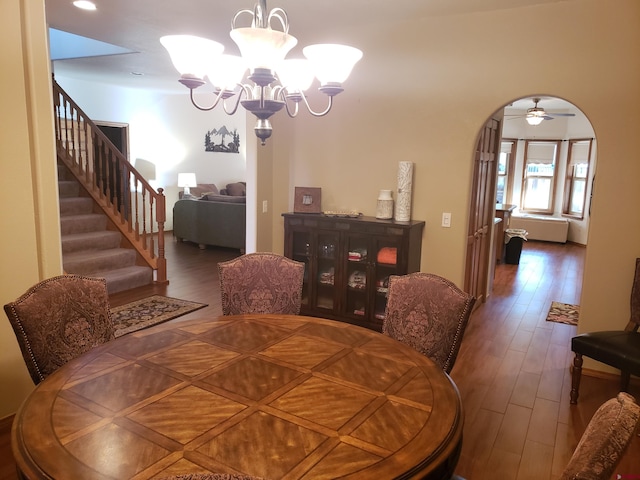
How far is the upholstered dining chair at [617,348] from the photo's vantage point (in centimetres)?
288

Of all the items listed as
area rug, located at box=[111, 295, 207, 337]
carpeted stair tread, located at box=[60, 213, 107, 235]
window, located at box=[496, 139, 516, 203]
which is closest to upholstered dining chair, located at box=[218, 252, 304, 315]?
area rug, located at box=[111, 295, 207, 337]

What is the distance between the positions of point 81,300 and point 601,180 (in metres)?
3.39

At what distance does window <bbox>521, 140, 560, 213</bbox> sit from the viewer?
1010 cm

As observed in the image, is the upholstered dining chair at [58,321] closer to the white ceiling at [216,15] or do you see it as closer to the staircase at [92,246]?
the white ceiling at [216,15]

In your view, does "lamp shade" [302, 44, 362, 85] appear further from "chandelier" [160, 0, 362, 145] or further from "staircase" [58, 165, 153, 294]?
"staircase" [58, 165, 153, 294]

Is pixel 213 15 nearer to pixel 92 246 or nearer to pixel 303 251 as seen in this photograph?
pixel 303 251

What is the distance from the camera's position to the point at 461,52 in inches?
150

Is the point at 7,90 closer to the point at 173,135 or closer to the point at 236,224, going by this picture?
the point at 236,224

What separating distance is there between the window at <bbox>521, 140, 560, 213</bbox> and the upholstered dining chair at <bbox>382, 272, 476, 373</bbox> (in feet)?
29.3

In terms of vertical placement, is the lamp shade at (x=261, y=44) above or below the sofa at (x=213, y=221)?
above

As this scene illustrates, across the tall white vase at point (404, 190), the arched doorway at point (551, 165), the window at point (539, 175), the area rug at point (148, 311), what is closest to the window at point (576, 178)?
the arched doorway at point (551, 165)

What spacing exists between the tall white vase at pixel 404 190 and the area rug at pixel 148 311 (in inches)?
90.7

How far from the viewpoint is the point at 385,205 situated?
4207 millimetres

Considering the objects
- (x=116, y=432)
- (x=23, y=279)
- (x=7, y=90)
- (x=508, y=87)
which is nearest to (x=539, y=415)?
(x=508, y=87)
